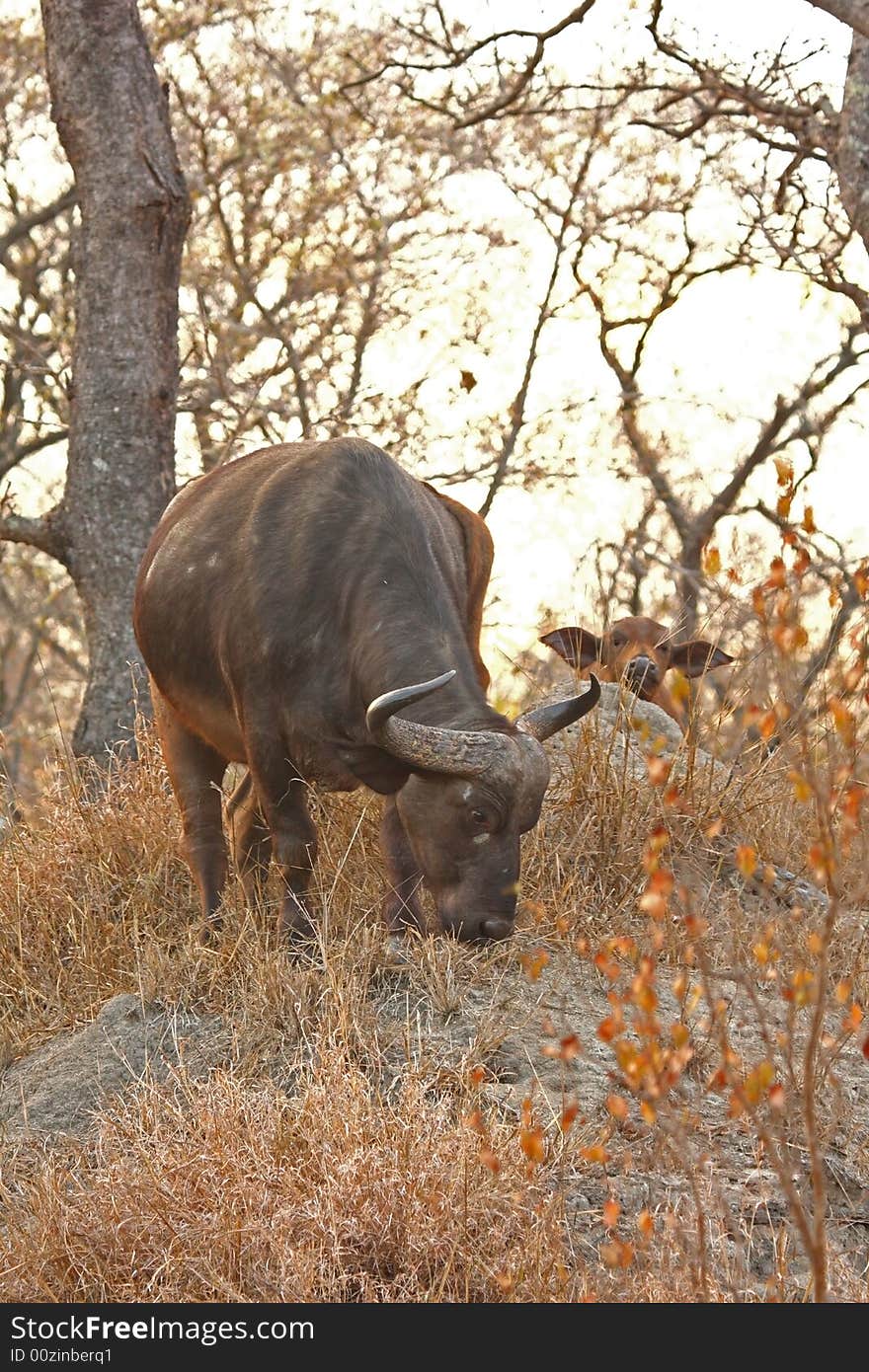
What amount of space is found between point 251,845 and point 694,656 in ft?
10.5

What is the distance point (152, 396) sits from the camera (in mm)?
10055

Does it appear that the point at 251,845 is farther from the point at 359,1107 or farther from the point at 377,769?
the point at 359,1107

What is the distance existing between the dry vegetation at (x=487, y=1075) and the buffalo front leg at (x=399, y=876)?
0.16m

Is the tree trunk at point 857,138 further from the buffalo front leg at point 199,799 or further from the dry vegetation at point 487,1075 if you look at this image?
the buffalo front leg at point 199,799

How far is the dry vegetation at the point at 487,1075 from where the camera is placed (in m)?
3.87

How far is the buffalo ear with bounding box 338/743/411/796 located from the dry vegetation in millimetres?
518

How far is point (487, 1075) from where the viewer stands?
5.42 m

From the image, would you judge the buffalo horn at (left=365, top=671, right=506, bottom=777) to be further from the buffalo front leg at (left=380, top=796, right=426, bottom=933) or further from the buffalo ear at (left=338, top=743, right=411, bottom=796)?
the buffalo front leg at (left=380, top=796, right=426, bottom=933)

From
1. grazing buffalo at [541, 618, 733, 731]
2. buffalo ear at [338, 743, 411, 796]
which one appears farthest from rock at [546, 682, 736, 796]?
buffalo ear at [338, 743, 411, 796]

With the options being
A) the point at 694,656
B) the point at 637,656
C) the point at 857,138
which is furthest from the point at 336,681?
the point at 857,138

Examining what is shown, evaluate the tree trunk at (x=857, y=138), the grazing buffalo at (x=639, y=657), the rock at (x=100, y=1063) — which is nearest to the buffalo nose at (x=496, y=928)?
the rock at (x=100, y=1063)

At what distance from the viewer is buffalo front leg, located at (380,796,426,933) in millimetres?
6391

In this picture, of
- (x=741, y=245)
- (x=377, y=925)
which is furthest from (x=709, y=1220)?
(x=741, y=245)

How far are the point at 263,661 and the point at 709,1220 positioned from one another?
2655 millimetres
